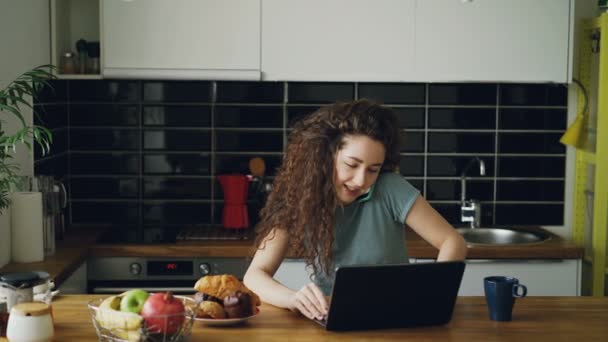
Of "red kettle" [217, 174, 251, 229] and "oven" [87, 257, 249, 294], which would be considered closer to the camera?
"oven" [87, 257, 249, 294]

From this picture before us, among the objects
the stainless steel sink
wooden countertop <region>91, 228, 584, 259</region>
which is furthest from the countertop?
the stainless steel sink

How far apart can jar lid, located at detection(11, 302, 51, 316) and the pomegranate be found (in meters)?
0.26

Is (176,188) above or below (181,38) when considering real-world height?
below

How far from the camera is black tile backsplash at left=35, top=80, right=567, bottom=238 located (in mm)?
4355

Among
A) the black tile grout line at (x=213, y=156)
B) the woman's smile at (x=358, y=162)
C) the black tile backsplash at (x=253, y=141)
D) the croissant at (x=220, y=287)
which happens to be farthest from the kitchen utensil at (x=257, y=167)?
the croissant at (x=220, y=287)

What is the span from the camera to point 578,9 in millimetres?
4352

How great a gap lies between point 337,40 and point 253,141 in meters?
0.73

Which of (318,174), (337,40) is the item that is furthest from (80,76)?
(318,174)

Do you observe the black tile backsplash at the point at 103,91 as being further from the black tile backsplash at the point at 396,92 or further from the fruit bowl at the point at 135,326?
the fruit bowl at the point at 135,326

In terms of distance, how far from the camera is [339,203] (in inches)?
106

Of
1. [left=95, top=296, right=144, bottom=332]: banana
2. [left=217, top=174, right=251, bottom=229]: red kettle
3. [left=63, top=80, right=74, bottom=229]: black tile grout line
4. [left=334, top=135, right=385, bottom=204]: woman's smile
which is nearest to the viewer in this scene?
[left=95, top=296, right=144, bottom=332]: banana

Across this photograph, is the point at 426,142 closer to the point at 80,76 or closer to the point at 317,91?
the point at 317,91

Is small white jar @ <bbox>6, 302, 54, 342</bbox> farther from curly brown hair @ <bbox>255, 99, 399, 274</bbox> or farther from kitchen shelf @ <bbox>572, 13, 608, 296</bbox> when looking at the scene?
kitchen shelf @ <bbox>572, 13, 608, 296</bbox>

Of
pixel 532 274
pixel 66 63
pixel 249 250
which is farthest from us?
pixel 66 63
